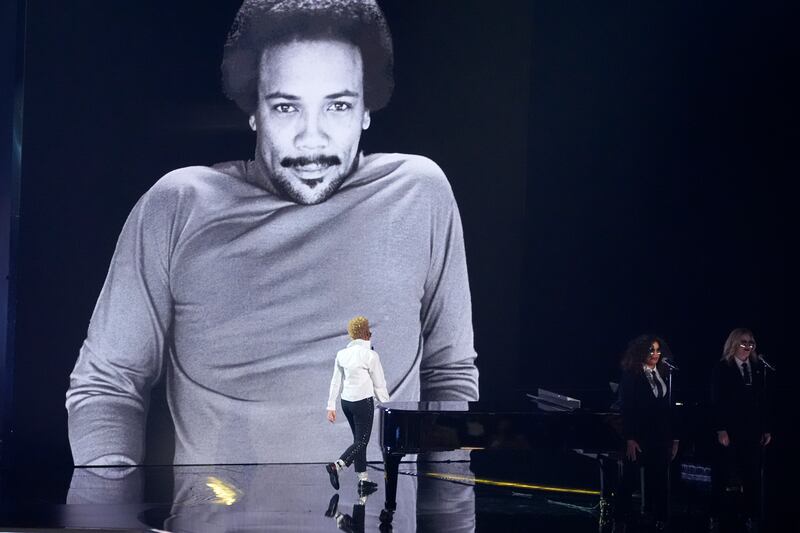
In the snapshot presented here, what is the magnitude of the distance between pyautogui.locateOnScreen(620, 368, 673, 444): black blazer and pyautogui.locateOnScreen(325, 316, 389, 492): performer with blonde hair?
5.32ft

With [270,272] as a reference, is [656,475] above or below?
below

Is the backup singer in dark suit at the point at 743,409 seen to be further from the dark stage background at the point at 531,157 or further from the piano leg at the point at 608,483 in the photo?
the dark stage background at the point at 531,157

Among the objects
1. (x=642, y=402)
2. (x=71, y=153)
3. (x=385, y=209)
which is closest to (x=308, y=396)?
(x=385, y=209)

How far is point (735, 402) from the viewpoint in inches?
281

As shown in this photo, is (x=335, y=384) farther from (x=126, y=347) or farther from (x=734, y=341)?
(x=734, y=341)

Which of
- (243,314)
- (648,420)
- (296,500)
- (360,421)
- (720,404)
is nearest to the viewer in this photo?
(648,420)

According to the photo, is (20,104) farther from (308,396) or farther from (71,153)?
(308,396)

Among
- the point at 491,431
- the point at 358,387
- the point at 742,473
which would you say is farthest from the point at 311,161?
the point at 742,473

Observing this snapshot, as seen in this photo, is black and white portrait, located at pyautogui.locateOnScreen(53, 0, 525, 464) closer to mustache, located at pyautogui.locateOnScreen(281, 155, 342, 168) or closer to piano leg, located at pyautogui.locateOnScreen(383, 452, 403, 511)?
mustache, located at pyautogui.locateOnScreen(281, 155, 342, 168)

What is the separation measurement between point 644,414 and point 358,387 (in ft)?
6.27

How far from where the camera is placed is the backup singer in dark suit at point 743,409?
7.13m

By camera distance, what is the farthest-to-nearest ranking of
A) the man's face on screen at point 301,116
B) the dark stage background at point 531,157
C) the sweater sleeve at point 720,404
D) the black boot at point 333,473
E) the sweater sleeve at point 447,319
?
the sweater sleeve at point 447,319 < the man's face on screen at point 301,116 < the dark stage background at point 531,157 < the black boot at point 333,473 < the sweater sleeve at point 720,404

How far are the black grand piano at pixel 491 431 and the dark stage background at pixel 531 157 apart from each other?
9.62 feet

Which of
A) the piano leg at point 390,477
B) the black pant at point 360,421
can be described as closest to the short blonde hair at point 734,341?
the piano leg at point 390,477
